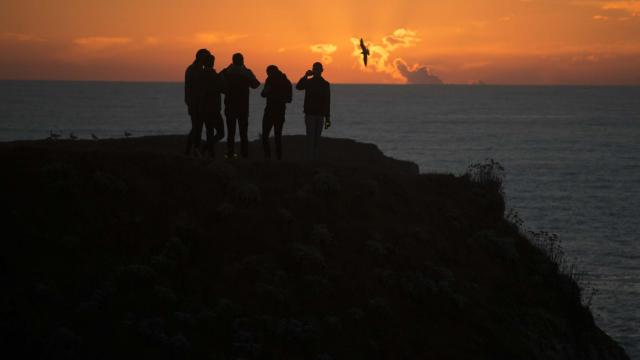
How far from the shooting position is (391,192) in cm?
2192

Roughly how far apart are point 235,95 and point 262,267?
597cm

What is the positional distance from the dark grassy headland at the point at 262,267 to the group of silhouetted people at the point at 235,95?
64.8 inches

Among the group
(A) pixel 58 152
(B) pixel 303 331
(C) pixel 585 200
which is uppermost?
(A) pixel 58 152

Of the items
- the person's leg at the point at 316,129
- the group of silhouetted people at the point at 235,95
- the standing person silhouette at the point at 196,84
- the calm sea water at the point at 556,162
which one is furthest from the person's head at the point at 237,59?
the calm sea water at the point at 556,162

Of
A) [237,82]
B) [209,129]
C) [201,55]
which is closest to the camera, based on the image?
[201,55]

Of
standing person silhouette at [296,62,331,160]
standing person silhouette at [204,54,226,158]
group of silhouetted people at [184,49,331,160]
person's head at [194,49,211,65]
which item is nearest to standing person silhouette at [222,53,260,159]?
group of silhouetted people at [184,49,331,160]

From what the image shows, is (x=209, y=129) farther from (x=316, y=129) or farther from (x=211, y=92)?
(x=316, y=129)

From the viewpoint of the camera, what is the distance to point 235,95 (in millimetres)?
22000

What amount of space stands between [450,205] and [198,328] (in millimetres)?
8907

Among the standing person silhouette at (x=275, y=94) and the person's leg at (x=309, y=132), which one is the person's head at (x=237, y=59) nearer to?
the standing person silhouette at (x=275, y=94)

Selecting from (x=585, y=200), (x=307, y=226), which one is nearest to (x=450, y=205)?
(x=307, y=226)

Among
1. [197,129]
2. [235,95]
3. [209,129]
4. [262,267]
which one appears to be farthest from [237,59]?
[262,267]

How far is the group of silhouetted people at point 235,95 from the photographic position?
21656 mm

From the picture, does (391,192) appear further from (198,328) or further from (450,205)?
(198,328)
